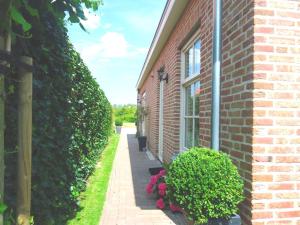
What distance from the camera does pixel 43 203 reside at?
130 inches

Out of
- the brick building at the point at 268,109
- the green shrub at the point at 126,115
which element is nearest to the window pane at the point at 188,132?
the brick building at the point at 268,109

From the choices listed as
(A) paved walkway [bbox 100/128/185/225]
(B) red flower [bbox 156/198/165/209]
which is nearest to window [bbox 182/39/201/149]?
(B) red flower [bbox 156/198/165/209]

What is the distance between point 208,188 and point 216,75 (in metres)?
1.22

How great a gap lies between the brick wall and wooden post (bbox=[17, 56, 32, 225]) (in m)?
1.90

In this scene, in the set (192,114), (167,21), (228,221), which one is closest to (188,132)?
(192,114)

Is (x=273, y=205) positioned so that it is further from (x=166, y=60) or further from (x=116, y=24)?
(x=166, y=60)

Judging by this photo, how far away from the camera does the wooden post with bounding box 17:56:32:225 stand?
240cm

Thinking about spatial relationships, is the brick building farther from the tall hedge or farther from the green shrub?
the green shrub

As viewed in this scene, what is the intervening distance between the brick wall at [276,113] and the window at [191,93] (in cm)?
240

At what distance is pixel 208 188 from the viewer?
294 cm

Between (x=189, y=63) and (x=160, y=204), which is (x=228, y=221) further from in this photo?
(x=189, y=63)

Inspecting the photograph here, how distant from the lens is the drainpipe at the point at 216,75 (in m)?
3.47

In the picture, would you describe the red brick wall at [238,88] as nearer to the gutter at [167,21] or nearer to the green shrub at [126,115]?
the gutter at [167,21]

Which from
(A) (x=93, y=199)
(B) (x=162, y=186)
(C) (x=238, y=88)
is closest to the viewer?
(C) (x=238, y=88)
